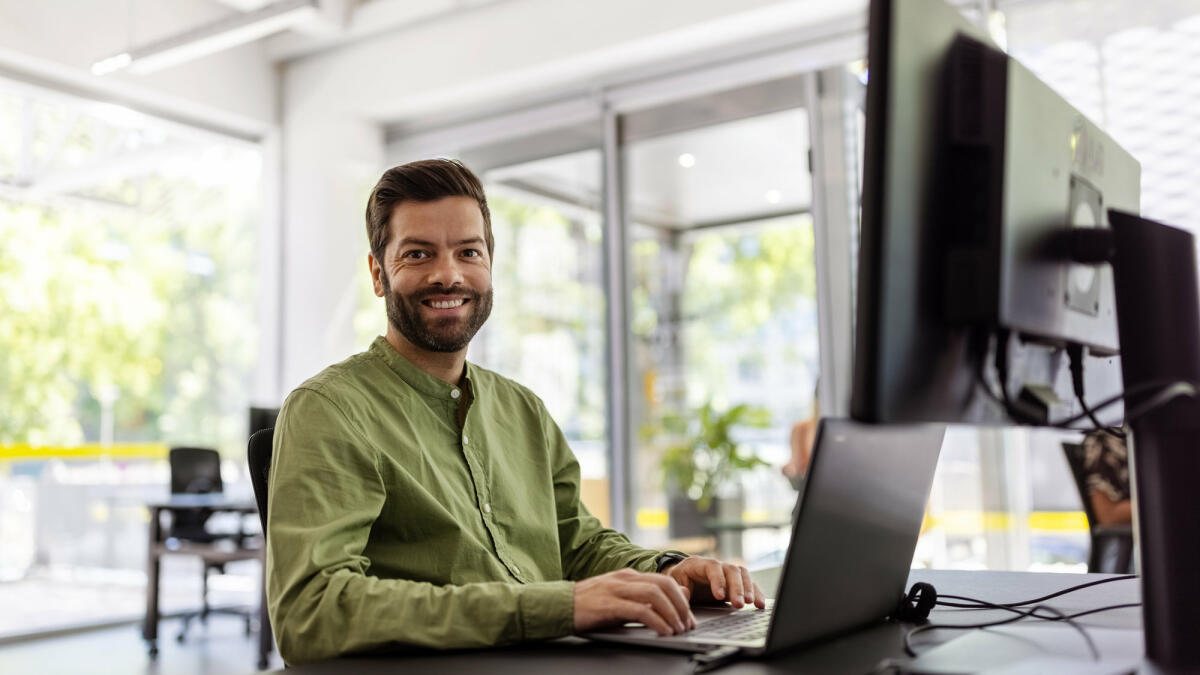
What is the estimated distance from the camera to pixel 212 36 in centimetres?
471

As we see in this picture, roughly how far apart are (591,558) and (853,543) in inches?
24.5

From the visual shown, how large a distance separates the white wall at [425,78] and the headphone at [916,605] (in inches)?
152

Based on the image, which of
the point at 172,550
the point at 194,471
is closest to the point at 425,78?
the point at 194,471

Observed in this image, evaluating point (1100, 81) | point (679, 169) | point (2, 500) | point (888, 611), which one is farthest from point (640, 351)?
point (888, 611)

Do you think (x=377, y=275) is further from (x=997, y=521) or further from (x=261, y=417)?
(x=997, y=521)

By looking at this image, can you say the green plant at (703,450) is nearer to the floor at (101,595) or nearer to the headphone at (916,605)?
the floor at (101,595)

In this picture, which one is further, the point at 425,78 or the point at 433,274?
the point at 425,78

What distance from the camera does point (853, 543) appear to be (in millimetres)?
1011

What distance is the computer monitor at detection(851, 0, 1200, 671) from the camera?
785 millimetres

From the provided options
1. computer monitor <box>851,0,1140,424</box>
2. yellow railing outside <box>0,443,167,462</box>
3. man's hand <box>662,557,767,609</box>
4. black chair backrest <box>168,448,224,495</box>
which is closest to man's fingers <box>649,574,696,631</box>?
man's hand <box>662,557,767,609</box>

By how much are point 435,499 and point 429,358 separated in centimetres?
27

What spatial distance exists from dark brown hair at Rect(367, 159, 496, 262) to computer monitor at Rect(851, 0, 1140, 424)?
31.0 inches

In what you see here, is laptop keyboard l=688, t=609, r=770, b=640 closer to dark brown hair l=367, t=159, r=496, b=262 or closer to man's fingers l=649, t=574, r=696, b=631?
man's fingers l=649, t=574, r=696, b=631

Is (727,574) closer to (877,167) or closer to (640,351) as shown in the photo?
(877,167)
